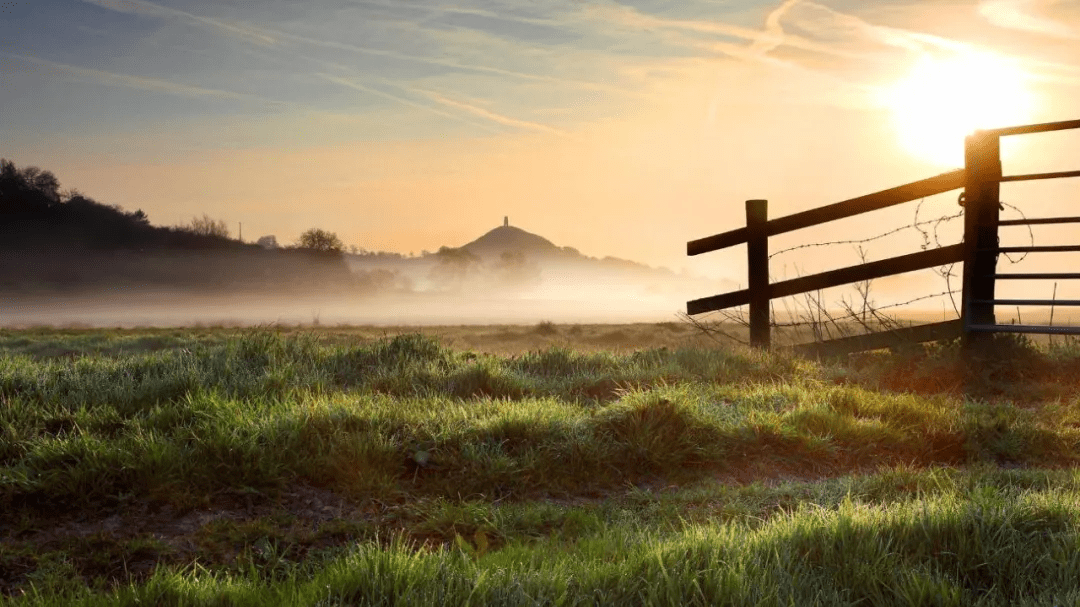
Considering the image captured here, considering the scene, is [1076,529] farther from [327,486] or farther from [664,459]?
[327,486]

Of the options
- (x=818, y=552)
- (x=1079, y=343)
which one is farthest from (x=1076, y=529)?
(x=1079, y=343)

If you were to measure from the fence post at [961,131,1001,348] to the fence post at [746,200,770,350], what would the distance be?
7.16ft

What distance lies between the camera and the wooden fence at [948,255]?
9.02 meters

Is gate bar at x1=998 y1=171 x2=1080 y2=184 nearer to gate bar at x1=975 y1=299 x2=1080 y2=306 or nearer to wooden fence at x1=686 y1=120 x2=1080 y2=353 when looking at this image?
wooden fence at x1=686 y1=120 x2=1080 y2=353

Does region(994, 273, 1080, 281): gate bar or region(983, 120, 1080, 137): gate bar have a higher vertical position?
region(983, 120, 1080, 137): gate bar

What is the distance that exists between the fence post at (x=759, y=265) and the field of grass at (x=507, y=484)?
1.83 metres

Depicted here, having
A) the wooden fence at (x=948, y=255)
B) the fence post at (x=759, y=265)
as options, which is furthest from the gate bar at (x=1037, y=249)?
the fence post at (x=759, y=265)

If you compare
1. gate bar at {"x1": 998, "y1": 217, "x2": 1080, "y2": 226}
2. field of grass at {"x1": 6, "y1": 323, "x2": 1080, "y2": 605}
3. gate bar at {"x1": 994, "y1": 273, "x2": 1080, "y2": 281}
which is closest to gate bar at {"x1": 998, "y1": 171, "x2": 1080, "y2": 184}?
gate bar at {"x1": 998, "y1": 217, "x2": 1080, "y2": 226}

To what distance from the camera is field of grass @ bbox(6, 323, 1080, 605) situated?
3203 millimetres

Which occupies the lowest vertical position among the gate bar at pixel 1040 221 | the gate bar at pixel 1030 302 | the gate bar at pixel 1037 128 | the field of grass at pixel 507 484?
the field of grass at pixel 507 484

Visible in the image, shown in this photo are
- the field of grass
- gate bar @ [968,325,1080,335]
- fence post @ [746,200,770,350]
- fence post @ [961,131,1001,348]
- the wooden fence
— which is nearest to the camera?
the field of grass

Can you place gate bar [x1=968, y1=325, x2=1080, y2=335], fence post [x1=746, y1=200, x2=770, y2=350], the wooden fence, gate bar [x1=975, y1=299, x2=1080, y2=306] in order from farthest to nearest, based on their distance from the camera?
fence post [x1=746, y1=200, x2=770, y2=350] → the wooden fence → gate bar [x1=968, y1=325, x2=1080, y2=335] → gate bar [x1=975, y1=299, x2=1080, y2=306]

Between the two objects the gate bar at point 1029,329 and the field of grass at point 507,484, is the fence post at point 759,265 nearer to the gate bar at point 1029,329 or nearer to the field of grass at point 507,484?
the field of grass at point 507,484

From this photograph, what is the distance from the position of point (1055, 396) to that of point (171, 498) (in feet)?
26.4
